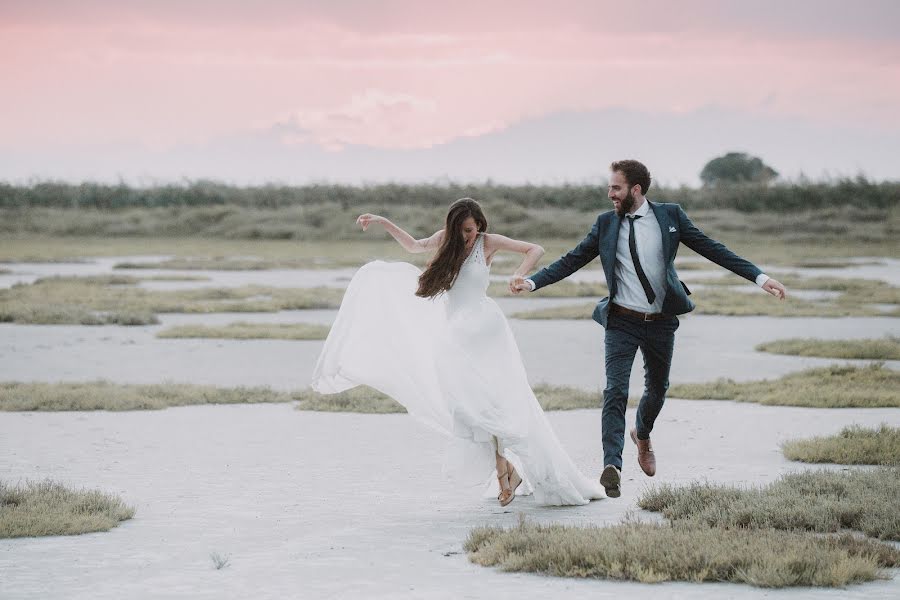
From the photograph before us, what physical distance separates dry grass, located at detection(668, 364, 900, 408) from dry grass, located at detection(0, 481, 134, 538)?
315 inches

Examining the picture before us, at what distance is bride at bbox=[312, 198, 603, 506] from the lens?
9023 mm

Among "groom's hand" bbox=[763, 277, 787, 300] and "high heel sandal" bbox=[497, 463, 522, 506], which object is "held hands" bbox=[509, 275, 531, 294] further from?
"groom's hand" bbox=[763, 277, 787, 300]

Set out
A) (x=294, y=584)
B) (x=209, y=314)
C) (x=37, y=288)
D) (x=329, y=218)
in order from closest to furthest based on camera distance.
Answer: (x=294, y=584), (x=209, y=314), (x=37, y=288), (x=329, y=218)

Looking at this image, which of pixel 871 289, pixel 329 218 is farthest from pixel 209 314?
pixel 329 218

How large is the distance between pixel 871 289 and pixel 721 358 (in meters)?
16.2

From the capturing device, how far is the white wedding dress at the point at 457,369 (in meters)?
9.01

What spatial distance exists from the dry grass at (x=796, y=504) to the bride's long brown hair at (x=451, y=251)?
2010 millimetres

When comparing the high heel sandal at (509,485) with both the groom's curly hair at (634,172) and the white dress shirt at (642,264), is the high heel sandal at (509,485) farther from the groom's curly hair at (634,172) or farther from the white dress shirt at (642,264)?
the groom's curly hair at (634,172)

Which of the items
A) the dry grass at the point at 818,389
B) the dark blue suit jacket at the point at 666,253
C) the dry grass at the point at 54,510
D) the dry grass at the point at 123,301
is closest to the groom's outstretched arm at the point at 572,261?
the dark blue suit jacket at the point at 666,253

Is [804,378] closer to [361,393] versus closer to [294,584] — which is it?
[361,393]

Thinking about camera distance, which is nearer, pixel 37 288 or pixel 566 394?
pixel 566 394

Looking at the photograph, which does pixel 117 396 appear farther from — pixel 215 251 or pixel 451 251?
pixel 215 251

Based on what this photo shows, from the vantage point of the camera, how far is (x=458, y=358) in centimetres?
923

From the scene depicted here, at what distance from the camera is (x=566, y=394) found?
14906mm
